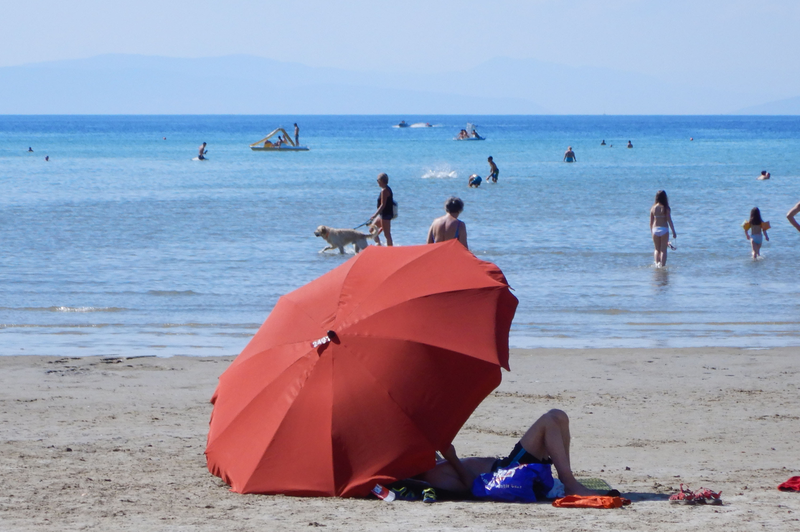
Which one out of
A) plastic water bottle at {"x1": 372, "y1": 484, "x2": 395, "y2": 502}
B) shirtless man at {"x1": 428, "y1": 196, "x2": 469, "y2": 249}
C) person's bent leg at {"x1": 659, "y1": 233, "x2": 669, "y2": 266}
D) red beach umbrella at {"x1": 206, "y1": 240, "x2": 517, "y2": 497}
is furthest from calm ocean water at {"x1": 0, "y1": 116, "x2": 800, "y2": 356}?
plastic water bottle at {"x1": 372, "y1": 484, "x2": 395, "y2": 502}

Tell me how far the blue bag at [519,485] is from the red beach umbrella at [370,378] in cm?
47

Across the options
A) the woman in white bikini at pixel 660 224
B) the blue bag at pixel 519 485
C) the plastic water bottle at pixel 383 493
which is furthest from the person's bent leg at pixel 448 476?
the woman in white bikini at pixel 660 224

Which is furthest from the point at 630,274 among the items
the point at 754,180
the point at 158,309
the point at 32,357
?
the point at 754,180

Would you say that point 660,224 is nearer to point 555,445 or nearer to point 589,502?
point 555,445

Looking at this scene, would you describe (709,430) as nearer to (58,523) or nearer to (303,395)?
(303,395)

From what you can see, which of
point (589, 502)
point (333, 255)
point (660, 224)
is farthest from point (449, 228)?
point (333, 255)

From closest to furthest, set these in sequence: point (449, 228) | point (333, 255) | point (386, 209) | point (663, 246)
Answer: point (449, 228), point (386, 209), point (663, 246), point (333, 255)

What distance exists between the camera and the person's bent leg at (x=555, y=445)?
504 cm

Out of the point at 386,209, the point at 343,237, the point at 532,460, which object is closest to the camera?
the point at 532,460

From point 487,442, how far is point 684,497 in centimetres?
188

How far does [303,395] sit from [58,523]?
4.79ft

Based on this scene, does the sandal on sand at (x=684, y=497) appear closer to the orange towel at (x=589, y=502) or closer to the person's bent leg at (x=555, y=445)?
the orange towel at (x=589, y=502)

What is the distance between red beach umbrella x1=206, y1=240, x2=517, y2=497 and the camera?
15.9 ft

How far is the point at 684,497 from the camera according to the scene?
4.84m
